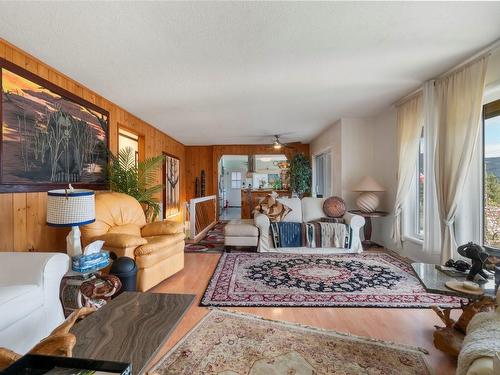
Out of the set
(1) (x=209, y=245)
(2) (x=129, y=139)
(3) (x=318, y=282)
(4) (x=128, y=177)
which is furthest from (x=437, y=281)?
(2) (x=129, y=139)

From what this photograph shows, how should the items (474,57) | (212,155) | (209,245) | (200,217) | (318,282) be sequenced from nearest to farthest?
(474,57) < (318,282) < (209,245) < (200,217) < (212,155)

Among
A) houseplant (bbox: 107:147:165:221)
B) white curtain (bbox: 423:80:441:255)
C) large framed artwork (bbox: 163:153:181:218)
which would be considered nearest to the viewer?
white curtain (bbox: 423:80:441:255)

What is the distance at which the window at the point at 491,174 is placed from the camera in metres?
2.44

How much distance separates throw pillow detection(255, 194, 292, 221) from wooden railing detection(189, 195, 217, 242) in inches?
Result: 57.9

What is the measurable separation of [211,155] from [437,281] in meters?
6.65

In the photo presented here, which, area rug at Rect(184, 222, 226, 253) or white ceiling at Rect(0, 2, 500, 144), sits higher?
white ceiling at Rect(0, 2, 500, 144)

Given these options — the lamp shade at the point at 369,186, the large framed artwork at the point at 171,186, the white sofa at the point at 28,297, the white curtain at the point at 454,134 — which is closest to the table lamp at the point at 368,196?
the lamp shade at the point at 369,186

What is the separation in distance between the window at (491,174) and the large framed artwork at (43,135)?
455cm

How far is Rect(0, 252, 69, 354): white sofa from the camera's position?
1360 mm

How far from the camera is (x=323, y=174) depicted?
6.57 metres

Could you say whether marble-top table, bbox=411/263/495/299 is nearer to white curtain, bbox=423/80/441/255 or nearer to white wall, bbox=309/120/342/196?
Result: white curtain, bbox=423/80/441/255

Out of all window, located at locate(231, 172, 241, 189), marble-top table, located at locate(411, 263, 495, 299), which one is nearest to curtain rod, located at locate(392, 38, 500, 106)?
marble-top table, located at locate(411, 263, 495, 299)

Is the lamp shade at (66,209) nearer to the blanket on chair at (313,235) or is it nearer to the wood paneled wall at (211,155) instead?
the blanket on chair at (313,235)

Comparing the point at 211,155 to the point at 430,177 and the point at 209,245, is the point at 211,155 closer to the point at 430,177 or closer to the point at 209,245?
the point at 209,245
